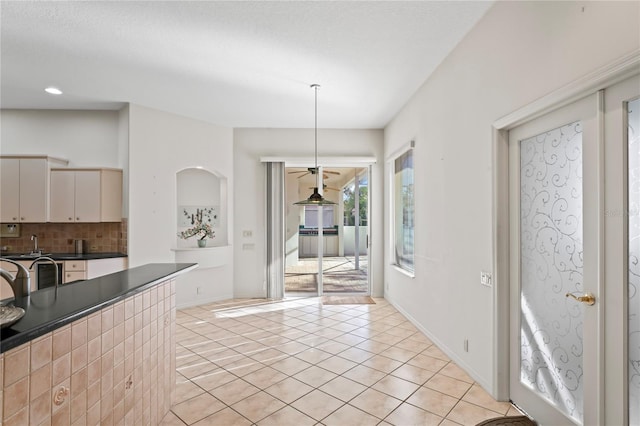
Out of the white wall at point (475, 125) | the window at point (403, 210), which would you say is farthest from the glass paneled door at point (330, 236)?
the white wall at point (475, 125)

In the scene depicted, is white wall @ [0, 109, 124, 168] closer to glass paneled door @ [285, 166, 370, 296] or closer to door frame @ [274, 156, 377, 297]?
door frame @ [274, 156, 377, 297]

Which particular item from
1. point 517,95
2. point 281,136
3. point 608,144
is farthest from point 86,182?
point 608,144

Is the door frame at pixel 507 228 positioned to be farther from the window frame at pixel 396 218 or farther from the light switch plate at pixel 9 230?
the light switch plate at pixel 9 230

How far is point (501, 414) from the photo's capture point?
7.68 ft

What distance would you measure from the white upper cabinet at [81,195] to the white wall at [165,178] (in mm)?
349

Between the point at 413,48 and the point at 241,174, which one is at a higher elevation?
the point at 413,48

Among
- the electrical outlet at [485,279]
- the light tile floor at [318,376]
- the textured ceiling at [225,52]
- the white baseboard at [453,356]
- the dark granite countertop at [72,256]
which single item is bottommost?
the light tile floor at [318,376]

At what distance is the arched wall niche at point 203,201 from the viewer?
5777 millimetres

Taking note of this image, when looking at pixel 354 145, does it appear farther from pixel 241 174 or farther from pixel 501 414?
pixel 501 414

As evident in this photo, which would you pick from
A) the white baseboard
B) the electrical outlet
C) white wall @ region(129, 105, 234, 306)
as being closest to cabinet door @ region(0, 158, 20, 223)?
white wall @ region(129, 105, 234, 306)

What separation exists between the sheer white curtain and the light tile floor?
1.21m

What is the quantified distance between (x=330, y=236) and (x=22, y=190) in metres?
4.91

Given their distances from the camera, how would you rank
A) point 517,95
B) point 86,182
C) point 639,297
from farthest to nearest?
point 86,182
point 517,95
point 639,297

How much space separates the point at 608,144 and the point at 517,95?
78cm
